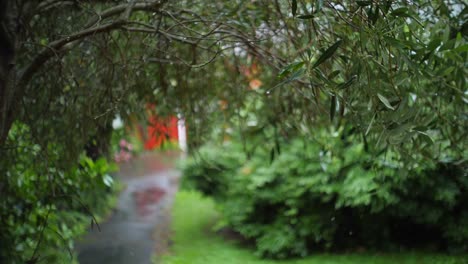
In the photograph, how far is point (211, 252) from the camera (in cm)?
847

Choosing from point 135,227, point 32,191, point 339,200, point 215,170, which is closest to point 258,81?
point 339,200

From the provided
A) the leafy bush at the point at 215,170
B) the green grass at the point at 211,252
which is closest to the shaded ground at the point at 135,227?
the green grass at the point at 211,252

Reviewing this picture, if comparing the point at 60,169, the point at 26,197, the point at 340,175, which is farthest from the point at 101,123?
the point at 340,175

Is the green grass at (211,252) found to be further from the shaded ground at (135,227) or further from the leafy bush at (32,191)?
the leafy bush at (32,191)

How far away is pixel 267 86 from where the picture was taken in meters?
6.03

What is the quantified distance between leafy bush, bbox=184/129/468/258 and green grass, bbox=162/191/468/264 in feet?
0.63

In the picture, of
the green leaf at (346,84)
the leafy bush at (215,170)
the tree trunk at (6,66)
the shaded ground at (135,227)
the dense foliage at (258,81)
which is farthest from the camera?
the leafy bush at (215,170)

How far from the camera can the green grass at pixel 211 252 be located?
20.8 feet

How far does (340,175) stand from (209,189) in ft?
15.5

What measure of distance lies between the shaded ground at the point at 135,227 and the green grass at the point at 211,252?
0.33 m

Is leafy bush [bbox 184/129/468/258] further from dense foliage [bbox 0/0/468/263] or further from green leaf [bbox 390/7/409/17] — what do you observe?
green leaf [bbox 390/7/409/17]

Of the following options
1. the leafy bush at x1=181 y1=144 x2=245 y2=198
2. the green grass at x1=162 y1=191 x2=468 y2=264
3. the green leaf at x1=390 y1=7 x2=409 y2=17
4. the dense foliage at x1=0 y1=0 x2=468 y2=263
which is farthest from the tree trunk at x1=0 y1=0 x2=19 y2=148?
the green grass at x1=162 y1=191 x2=468 y2=264

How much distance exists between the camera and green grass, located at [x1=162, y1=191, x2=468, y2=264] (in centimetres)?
633

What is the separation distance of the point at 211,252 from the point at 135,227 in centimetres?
326
